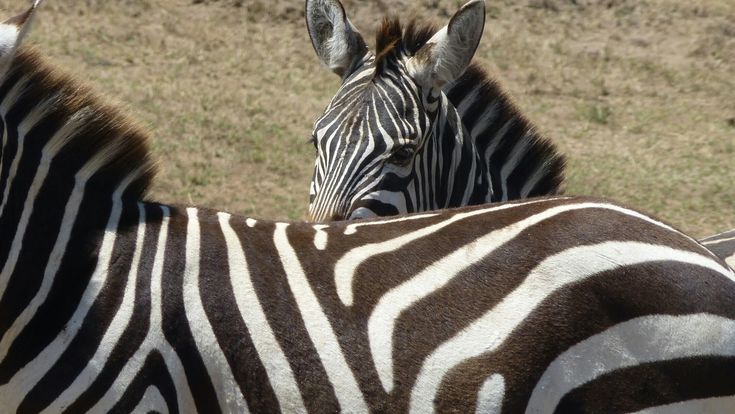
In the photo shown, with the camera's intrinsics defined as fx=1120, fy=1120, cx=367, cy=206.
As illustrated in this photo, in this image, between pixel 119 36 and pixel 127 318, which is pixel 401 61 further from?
pixel 119 36

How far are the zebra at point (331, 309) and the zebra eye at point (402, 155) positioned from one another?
156 cm

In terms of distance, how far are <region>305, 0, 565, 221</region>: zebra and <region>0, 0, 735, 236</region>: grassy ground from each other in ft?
13.9

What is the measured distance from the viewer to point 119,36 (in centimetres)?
1308

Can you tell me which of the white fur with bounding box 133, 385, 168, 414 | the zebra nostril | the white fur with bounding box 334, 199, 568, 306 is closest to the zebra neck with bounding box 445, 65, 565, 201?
the zebra nostril

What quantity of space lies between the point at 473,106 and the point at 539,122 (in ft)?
22.2

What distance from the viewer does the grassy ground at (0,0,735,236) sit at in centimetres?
1016

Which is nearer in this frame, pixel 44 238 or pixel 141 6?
pixel 44 238

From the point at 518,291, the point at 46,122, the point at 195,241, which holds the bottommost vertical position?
the point at 518,291

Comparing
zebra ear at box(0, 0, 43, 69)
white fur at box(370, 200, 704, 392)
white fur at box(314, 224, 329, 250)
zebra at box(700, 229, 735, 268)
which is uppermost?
zebra ear at box(0, 0, 43, 69)

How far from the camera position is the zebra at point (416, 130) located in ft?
15.1

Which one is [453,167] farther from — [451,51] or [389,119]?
[451,51]

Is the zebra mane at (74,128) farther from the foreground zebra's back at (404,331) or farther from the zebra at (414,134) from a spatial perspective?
the zebra at (414,134)

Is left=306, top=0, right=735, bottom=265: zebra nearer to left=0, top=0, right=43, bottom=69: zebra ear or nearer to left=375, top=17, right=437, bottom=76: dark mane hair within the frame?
left=375, top=17, right=437, bottom=76: dark mane hair

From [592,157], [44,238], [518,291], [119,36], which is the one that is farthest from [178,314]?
[119,36]
